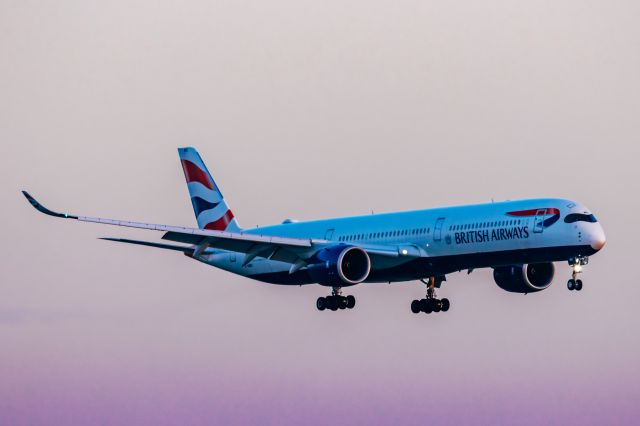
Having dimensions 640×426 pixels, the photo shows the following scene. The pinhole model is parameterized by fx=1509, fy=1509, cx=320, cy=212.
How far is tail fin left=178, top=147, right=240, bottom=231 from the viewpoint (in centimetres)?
9831

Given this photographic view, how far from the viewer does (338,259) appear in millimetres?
80500

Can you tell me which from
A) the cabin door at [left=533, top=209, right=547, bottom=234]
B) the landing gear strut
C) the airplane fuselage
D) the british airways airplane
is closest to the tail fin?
the british airways airplane

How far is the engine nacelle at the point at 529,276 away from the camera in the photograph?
87125mm

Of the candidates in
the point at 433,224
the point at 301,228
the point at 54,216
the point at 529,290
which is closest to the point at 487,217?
the point at 433,224

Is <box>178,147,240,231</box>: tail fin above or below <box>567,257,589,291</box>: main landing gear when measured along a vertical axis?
above

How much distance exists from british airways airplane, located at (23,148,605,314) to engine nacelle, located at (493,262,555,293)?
0.06 metres

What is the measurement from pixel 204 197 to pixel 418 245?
844 inches

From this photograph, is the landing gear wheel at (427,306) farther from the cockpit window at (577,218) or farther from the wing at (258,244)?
the cockpit window at (577,218)

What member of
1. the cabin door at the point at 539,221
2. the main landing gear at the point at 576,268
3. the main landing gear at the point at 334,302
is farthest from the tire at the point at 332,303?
the main landing gear at the point at 576,268

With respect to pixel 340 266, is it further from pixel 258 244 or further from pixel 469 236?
pixel 469 236

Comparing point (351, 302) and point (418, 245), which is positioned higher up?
point (418, 245)

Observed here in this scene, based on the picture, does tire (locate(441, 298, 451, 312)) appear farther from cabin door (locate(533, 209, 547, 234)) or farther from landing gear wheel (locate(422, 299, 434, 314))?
cabin door (locate(533, 209, 547, 234))

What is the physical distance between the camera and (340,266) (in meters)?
80.3

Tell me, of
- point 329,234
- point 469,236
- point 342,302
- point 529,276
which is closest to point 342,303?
point 342,302
